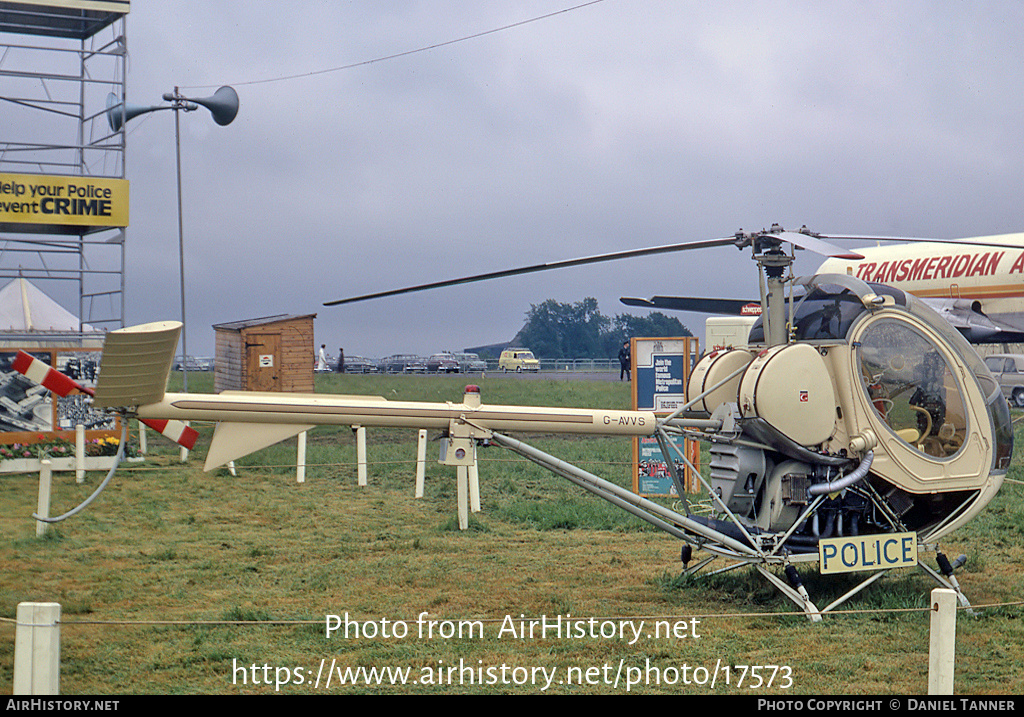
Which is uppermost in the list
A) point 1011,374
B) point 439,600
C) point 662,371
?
point 662,371

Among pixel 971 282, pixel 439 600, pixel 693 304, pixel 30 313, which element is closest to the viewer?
pixel 439 600

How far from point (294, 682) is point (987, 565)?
273 inches

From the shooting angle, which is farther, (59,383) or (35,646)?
(59,383)

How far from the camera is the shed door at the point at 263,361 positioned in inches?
859

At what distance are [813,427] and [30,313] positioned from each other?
64.3ft

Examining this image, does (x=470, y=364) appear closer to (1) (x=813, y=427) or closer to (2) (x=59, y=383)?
(1) (x=813, y=427)

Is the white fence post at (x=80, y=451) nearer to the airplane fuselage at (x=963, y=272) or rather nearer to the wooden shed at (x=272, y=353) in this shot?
the wooden shed at (x=272, y=353)

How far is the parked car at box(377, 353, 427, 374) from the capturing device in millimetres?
59309

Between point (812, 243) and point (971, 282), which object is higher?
point (971, 282)

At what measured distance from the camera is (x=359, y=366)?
59875mm

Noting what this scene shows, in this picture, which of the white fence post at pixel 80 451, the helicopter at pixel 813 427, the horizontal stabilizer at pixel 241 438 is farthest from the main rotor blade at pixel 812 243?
the white fence post at pixel 80 451

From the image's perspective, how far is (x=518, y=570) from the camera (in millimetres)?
8898

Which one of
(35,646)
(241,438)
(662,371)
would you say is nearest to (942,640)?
(35,646)
